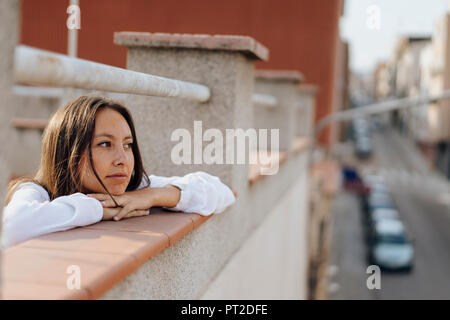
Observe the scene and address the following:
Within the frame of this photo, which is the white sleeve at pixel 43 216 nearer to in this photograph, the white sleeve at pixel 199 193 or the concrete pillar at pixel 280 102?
the white sleeve at pixel 199 193

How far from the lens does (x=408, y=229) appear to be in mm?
25344

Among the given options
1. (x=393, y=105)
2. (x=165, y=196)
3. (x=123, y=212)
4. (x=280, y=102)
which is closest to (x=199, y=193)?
(x=165, y=196)

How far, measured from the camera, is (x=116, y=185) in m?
2.30

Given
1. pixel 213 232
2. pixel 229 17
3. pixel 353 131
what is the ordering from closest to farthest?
pixel 213 232
pixel 229 17
pixel 353 131

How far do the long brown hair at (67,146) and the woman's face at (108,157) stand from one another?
23 millimetres

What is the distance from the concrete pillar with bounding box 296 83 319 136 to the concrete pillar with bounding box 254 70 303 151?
3.18m

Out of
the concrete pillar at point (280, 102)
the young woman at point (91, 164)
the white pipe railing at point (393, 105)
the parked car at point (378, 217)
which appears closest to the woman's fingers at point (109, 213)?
the young woman at point (91, 164)

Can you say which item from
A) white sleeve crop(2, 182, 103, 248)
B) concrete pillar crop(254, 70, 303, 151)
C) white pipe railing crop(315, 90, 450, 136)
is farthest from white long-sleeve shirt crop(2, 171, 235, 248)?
white pipe railing crop(315, 90, 450, 136)

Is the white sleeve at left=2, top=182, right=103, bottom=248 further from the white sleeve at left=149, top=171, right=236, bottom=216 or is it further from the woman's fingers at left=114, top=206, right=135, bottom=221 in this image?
the white sleeve at left=149, top=171, right=236, bottom=216

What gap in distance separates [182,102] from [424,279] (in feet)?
54.7

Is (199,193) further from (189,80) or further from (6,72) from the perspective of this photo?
(6,72)

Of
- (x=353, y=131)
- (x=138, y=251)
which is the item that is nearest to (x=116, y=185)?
(x=138, y=251)
